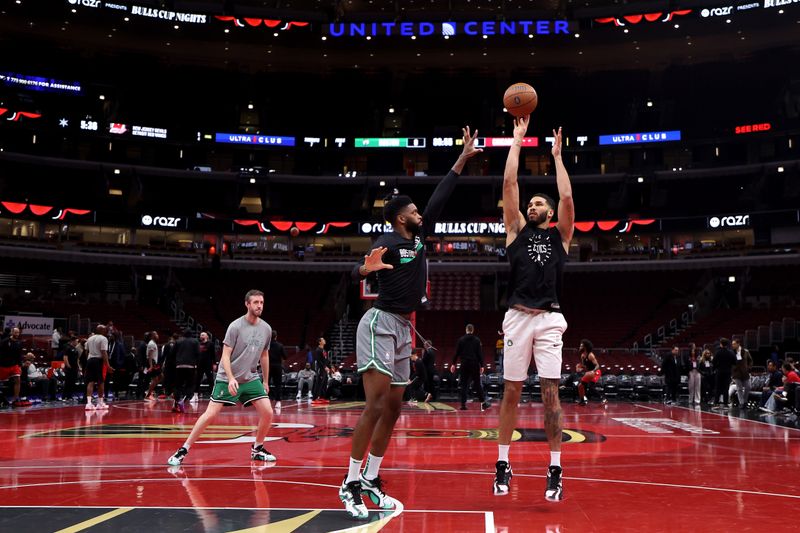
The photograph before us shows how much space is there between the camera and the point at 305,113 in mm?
47406

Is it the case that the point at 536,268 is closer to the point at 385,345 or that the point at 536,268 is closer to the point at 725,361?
the point at 385,345

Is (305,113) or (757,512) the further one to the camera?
(305,113)

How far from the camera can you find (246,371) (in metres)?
7.72

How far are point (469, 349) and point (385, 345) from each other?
37.6ft

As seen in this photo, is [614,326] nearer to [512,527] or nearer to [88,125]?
[88,125]

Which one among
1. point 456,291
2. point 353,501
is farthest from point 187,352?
point 456,291

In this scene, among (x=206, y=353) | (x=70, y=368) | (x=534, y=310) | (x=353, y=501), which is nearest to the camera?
(x=353, y=501)

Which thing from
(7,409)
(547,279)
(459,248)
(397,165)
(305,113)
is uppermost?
(305,113)

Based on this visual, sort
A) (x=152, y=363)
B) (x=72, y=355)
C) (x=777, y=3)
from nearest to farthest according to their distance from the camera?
(x=72, y=355) → (x=152, y=363) → (x=777, y=3)

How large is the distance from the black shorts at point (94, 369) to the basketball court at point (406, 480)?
4.64 m

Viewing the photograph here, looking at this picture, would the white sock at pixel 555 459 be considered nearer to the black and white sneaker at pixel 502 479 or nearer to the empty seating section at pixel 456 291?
the black and white sneaker at pixel 502 479

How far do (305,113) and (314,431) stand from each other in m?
38.8

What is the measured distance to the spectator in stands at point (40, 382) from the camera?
60.9 feet

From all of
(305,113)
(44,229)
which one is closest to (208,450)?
(44,229)
